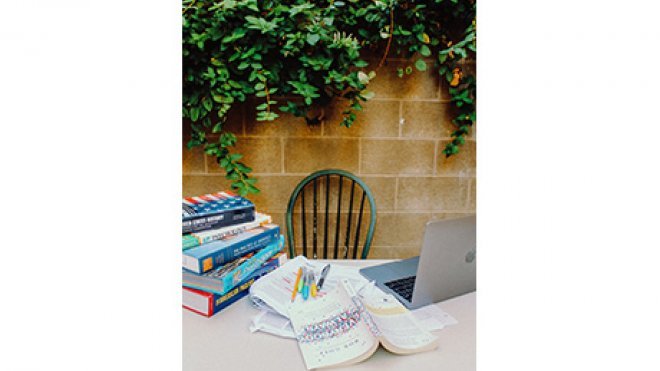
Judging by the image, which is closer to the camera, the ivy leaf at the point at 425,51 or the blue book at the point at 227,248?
the blue book at the point at 227,248

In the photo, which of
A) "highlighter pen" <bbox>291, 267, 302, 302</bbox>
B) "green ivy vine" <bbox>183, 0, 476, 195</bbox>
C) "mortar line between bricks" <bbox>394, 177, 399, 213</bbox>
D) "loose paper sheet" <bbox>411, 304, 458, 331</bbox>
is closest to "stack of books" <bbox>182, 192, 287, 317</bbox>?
"highlighter pen" <bbox>291, 267, 302, 302</bbox>

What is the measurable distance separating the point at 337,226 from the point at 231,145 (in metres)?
0.66

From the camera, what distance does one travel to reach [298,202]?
77.7 inches

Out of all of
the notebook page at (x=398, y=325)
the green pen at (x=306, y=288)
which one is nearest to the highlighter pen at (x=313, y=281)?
the green pen at (x=306, y=288)

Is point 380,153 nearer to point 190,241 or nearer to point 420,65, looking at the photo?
point 420,65

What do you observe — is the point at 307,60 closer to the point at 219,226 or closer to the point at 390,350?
the point at 219,226

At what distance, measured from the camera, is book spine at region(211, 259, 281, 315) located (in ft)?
3.03

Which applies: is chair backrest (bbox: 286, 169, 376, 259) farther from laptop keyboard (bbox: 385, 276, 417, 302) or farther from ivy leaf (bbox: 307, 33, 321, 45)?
laptop keyboard (bbox: 385, 276, 417, 302)

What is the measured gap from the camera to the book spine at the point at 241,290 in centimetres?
92

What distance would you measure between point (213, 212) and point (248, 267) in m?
0.18

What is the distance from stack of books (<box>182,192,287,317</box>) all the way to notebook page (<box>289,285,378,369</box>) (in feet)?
0.59

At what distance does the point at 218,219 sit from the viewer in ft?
3.44

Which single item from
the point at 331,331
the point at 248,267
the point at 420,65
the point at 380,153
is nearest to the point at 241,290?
the point at 248,267

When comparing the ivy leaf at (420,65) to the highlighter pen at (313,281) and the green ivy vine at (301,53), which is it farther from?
the highlighter pen at (313,281)
